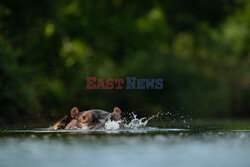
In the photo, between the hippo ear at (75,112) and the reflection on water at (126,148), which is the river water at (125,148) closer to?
the reflection on water at (126,148)

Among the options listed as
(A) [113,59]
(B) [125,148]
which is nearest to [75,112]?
(B) [125,148]

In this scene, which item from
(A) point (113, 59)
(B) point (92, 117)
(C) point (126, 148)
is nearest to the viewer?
(C) point (126, 148)

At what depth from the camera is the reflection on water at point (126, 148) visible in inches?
442

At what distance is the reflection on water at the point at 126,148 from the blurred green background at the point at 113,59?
10.8 meters

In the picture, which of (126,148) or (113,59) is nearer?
(126,148)

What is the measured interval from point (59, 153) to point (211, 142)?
3248 mm

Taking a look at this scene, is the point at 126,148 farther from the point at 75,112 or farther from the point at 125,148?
the point at 75,112

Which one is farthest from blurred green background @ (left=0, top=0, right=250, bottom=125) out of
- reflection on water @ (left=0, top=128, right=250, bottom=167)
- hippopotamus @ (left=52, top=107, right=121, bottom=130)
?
reflection on water @ (left=0, top=128, right=250, bottom=167)

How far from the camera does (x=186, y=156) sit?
11945 mm

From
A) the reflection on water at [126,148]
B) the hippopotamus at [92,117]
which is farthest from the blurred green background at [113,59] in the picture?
the reflection on water at [126,148]

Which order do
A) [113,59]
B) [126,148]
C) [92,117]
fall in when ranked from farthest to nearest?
1. [113,59]
2. [92,117]
3. [126,148]

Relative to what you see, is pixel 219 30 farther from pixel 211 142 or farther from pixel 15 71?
pixel 211 142

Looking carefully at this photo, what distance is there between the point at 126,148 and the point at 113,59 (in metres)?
29.5

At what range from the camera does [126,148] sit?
13.1 m
